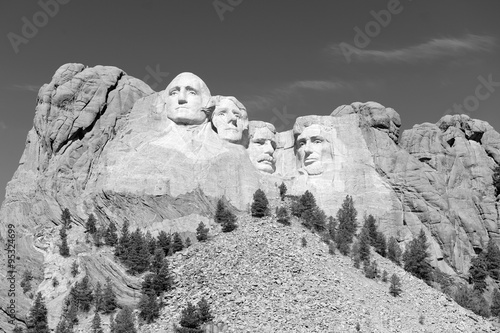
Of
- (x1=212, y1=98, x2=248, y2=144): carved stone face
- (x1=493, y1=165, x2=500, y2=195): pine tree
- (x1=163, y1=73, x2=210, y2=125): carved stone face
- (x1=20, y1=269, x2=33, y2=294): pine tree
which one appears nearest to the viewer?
(x1=20, y1=269, x2=33, y2=294): pine tree

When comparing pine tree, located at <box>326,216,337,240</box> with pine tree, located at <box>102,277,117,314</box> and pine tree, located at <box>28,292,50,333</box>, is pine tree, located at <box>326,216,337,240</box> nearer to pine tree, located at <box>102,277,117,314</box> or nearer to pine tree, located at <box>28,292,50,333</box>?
pine tree, located at <box>102,277,117,314</box>

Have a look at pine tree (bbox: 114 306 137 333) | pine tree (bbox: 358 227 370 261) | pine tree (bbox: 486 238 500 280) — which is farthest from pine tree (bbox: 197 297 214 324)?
pine tree (bbox: 486 238 500 280)

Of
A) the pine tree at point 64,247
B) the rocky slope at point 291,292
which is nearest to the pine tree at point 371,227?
the rocky slope at point 291,292

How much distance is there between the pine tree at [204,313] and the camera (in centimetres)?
7000

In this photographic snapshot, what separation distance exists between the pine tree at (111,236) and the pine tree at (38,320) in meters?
6.25

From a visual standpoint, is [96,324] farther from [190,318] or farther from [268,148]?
[268,148]

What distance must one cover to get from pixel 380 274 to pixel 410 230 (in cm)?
717

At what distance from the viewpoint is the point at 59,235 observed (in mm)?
79188

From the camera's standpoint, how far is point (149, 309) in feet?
236

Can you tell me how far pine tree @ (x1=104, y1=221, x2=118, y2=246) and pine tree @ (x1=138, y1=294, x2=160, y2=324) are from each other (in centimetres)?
593

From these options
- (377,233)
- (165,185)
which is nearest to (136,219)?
(165,185)

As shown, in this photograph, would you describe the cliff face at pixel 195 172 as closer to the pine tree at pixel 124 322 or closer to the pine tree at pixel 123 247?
the pine tree at pixel 123 247

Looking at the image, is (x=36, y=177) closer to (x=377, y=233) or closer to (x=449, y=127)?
(x=377, y=233)

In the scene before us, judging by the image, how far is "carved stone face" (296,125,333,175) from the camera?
85875 mm
